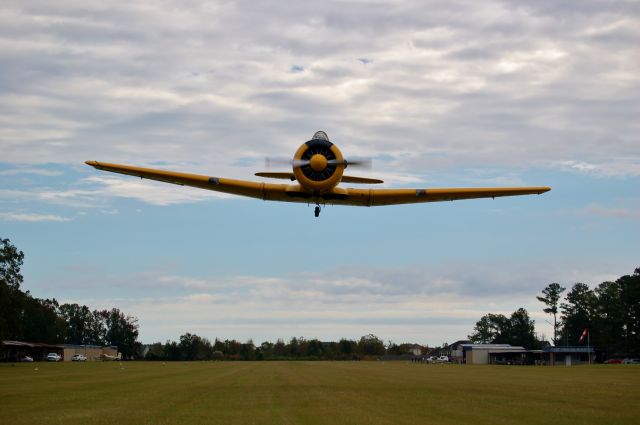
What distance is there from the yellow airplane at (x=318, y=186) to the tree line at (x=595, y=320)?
9076 centimetres

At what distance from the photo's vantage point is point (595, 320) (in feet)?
529

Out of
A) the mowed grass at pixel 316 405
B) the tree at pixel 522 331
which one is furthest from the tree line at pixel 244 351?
the mowed grass at pixel 316 405

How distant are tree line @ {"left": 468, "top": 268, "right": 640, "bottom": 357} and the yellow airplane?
90757 mm

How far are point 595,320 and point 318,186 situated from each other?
14290 cm

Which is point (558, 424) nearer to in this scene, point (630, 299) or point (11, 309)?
point (11, 309)

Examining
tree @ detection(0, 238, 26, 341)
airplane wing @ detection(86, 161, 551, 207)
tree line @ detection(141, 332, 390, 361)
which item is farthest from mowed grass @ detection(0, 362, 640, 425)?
tree line @ detection(141, 332, 390, 361)

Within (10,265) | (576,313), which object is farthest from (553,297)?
(10,265)

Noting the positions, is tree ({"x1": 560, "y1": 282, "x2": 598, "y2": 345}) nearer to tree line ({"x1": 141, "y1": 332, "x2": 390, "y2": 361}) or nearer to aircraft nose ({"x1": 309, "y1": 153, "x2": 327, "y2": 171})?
tree line ({"x1": 141, "y1": 332, "x2": 390, "y2": 361})

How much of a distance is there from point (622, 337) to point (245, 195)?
12928 cm

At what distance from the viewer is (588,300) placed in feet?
569

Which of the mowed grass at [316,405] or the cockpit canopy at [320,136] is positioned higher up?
the cockpit canopy at [320,136]

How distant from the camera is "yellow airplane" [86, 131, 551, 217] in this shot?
34688mm

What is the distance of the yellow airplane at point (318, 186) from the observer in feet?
114

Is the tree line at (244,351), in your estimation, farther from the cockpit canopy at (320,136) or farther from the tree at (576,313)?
the cockpit canopy at (320,136)
